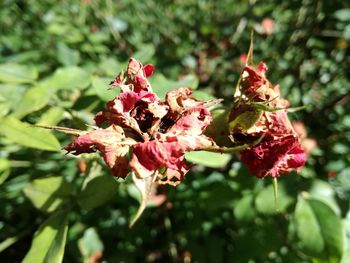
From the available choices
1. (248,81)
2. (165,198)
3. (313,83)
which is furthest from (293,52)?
(248,81)

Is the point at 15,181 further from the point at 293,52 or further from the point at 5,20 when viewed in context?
the point at 5,20

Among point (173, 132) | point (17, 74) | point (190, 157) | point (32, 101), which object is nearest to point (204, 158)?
point (190, 157)

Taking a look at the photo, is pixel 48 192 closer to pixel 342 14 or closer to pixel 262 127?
pixel 262 127

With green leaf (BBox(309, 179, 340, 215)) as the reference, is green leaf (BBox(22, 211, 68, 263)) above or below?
below

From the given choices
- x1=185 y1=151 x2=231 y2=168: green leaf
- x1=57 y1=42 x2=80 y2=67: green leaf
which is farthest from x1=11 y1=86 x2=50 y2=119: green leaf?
x1=57 y1=42 x2=80 y2=67: green leaf

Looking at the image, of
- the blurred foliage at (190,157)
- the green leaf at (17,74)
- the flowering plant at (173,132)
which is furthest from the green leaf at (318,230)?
the green leaf at (17,74)

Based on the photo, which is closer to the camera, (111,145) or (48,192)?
(111,145)

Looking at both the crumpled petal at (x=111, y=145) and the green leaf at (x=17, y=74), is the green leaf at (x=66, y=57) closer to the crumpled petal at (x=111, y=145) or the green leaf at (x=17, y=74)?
the green leaf at (x=17, y=74)

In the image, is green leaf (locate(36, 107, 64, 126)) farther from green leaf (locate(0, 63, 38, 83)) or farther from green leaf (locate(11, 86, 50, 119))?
green leaf (locate(0, 63, 38, 83))
